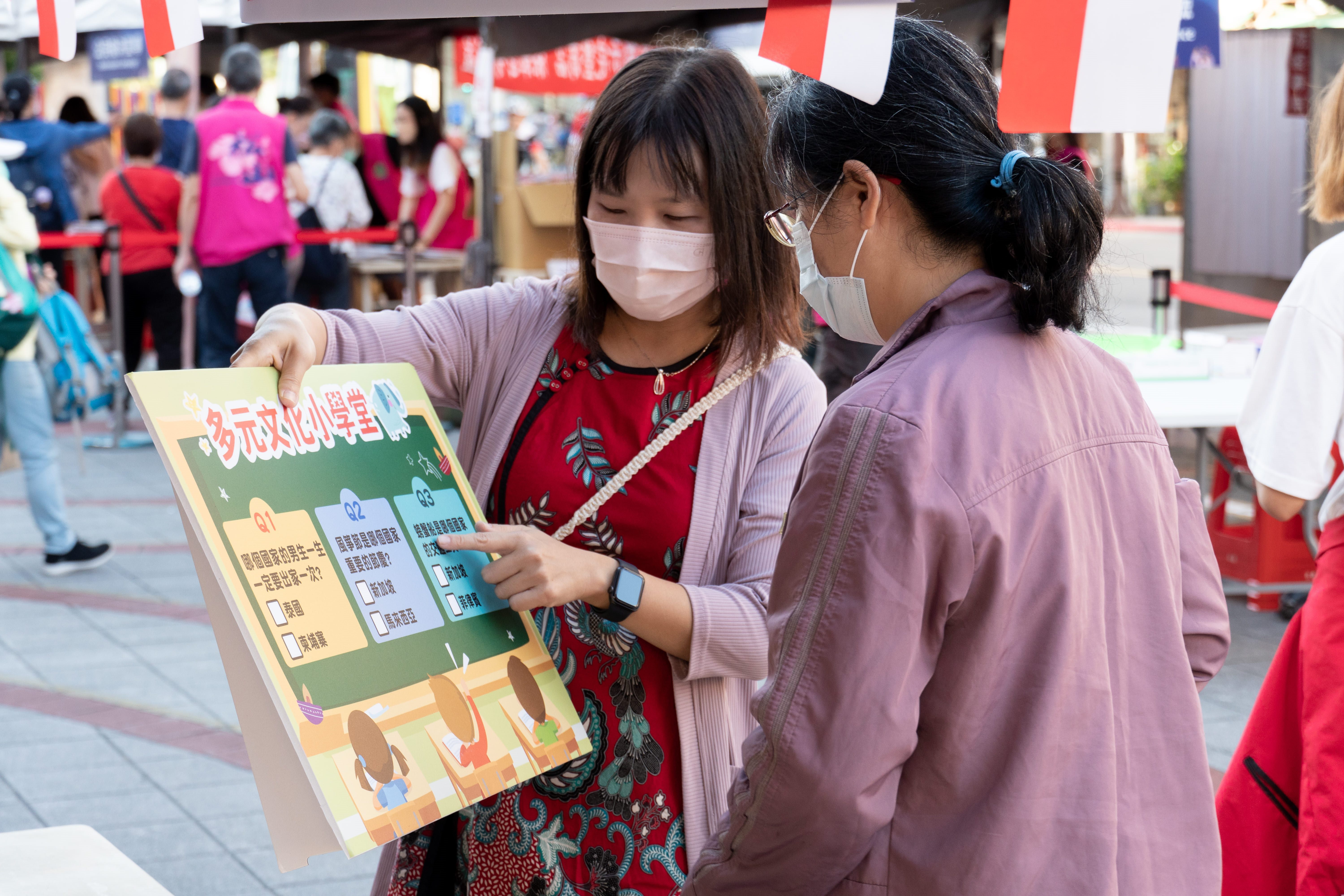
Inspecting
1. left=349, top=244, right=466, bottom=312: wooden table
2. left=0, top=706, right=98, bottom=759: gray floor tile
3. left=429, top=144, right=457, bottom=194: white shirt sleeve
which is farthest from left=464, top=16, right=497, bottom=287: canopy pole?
left=0, top=706, right=98, bottom=759: gray floor tile

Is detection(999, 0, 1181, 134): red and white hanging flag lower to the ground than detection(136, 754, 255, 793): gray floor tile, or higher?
higher

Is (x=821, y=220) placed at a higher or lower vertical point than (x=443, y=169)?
lower

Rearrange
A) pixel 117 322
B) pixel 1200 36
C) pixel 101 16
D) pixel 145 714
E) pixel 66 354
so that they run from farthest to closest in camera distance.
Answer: pixel 117 322, pixel 1200 36, pixel 66 354, pixel 101 16, pixel 145 714

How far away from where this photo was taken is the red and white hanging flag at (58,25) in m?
1.44

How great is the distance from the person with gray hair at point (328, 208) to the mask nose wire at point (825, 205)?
791 centimetres

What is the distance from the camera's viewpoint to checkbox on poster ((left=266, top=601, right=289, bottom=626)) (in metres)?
1.21

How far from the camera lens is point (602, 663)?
1.62 meters

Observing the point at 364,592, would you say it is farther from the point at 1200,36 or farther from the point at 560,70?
the point at 560,70

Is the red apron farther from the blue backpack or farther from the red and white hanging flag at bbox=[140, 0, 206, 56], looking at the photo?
the blue backpack

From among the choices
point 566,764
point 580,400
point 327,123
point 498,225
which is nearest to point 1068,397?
point 580,400

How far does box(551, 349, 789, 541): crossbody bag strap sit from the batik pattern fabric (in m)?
0.01

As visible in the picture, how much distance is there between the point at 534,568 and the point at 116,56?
39.4 feet

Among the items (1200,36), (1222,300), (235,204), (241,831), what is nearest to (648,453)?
(241,831)

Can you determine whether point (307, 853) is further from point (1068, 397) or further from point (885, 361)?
point (1068, 397)
